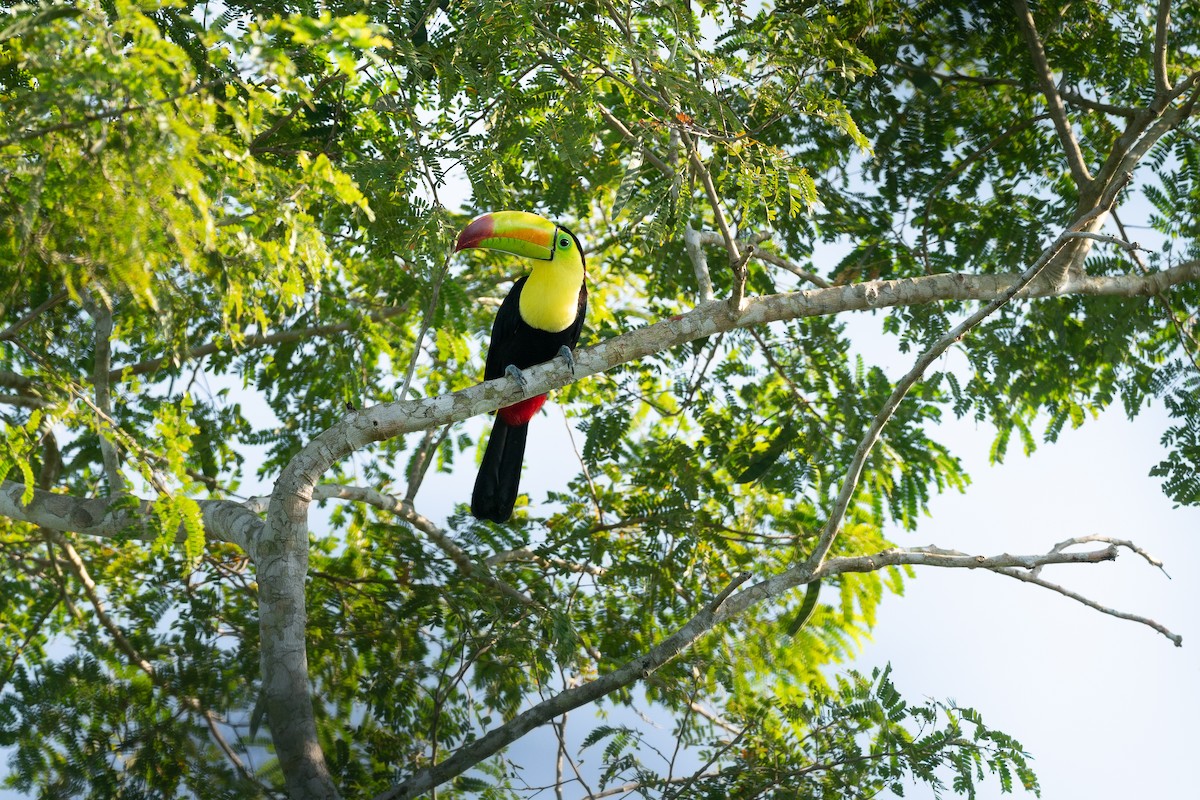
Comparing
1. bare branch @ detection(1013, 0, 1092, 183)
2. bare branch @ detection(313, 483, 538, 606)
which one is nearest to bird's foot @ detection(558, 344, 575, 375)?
bare branch @ detection(313, 483, 538, 606)

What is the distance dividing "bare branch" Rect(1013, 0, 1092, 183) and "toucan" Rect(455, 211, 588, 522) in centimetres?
234

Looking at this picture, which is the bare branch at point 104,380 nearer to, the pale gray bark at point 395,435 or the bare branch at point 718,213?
the pale gray bark at point 395,435

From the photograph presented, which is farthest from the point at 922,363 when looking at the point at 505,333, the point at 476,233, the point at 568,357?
the point at 505,333

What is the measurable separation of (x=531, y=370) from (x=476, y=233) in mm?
661

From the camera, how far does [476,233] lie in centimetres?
426

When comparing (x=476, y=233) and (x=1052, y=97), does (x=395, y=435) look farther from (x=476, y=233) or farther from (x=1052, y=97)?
(x=1052, y=97)

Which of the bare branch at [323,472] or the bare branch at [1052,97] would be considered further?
the bare branch at [1052,97]

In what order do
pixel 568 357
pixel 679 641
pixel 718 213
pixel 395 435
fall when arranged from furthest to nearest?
pixel 568 357 < pixel 679 641 < pixel 395 435 < pixel 718 213

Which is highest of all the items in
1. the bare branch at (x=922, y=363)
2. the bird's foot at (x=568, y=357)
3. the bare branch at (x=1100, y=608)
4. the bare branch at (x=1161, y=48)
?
the bare branch at (x=1161, y=48)

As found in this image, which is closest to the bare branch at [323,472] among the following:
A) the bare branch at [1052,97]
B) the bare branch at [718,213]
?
the bare branch at [718,213]

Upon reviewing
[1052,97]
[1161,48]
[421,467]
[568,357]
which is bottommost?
[568,357]

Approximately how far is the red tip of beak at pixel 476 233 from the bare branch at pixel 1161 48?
2991mm

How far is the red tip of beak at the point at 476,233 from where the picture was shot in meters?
4.23

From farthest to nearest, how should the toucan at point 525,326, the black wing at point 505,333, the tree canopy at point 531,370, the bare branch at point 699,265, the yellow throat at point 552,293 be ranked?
the black wing at point 505,333 → the yellow throat at point 552,293 → the toucan at point 525,326 → the bare branch at point 699,265 → the tree canopy at point 531,370
